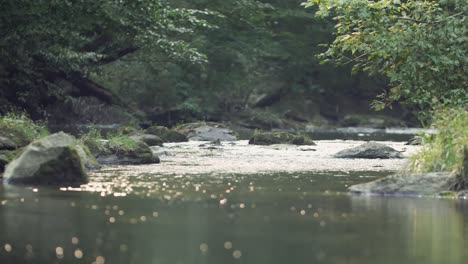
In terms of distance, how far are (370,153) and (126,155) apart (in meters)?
8.27

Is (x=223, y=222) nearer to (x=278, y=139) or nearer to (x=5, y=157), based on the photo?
(x=5, y=157)

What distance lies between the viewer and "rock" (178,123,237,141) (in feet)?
136

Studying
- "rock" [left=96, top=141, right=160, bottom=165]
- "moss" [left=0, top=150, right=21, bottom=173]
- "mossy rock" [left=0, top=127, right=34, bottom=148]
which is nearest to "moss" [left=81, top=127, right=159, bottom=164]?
"rock" [left=96, top=141, right=160, bottom=165]

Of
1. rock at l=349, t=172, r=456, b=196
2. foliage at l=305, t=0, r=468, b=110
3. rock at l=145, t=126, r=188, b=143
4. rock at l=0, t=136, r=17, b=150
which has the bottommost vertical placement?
rock at l=349, t=172, r=456, b=196

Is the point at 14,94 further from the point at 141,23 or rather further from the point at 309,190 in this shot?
the point at 309,190

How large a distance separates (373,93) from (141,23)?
161 feet

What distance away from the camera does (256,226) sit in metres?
12.0

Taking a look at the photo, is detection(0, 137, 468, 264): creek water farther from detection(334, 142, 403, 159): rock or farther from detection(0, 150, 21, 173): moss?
detection(334, 142, 403, 159): rock

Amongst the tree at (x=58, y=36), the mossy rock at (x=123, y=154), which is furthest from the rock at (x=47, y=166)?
the tree at (x=58, y=36)

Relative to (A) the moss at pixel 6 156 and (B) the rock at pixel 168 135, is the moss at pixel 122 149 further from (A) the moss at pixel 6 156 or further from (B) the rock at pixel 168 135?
(B) the rock at pixel 168 135

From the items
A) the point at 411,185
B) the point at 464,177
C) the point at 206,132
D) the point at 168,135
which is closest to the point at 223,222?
the point at 411,185

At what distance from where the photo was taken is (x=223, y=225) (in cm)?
1204

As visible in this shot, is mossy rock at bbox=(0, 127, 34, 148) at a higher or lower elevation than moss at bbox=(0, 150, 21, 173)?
higher

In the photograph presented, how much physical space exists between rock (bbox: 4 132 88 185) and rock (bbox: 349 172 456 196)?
554cm
